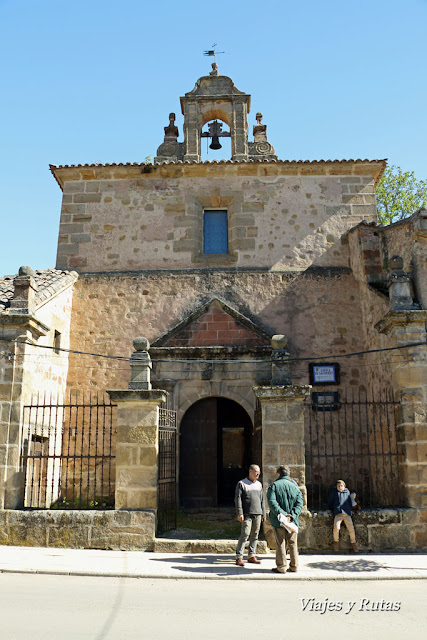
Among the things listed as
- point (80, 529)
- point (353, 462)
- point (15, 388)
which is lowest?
point (80, 529)

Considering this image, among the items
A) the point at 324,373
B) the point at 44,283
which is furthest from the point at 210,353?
the point at 44,283

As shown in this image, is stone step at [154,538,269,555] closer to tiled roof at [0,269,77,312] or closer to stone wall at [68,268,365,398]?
stone wall at [68,268,365,398]

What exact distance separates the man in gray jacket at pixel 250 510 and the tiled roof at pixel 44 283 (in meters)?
4.88

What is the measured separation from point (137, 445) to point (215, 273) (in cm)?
500

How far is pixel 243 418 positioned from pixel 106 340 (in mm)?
4454

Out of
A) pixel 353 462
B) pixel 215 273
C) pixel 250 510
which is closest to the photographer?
pixel 250 510

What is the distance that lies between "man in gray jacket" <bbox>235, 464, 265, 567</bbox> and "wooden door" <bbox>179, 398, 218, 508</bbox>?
12.6 ft

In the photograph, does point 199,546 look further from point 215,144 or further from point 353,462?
point 215,144

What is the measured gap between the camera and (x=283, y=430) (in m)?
7.95

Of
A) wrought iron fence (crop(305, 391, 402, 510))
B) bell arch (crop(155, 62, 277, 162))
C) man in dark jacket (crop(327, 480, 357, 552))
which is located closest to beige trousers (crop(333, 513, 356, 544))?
man in dark jacket (crop(327, 480, 357, 552))

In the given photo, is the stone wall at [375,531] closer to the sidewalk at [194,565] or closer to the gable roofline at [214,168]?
the sidewalk at [194,565]

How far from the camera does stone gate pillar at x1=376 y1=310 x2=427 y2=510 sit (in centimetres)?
791

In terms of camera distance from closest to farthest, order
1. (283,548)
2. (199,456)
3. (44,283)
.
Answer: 1. (283,548)
2. (44,283)
3. (199,456)

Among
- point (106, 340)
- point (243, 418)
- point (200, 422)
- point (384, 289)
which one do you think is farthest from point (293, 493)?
point (243, 418)
